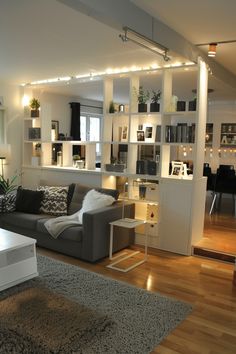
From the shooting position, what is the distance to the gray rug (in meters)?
2.27

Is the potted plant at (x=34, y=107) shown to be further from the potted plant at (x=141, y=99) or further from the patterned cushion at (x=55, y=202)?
the potted plant at (x=141, y=99)

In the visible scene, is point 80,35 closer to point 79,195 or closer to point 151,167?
point 151,167

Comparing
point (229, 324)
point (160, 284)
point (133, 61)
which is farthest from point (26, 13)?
point (229, 324)

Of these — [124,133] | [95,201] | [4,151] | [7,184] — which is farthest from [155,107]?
[7,184]

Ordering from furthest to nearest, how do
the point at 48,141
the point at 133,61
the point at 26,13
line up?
the point at 48,141
the point at 133,61
the point at 26,13

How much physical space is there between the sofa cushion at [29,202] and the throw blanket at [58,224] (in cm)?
59

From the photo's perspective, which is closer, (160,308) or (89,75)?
(160,308)

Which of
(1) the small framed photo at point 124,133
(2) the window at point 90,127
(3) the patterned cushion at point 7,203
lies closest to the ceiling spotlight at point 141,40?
(1) the small framed photo at point 124,133

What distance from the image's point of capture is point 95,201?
14.0 ft

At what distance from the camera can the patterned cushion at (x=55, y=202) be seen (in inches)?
184

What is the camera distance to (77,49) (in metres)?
3.60

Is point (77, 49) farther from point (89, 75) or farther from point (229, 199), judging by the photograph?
point (229, 199)

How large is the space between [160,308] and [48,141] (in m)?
3.60

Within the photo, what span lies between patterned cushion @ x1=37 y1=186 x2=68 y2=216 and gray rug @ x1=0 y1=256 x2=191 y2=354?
135 centimetres
